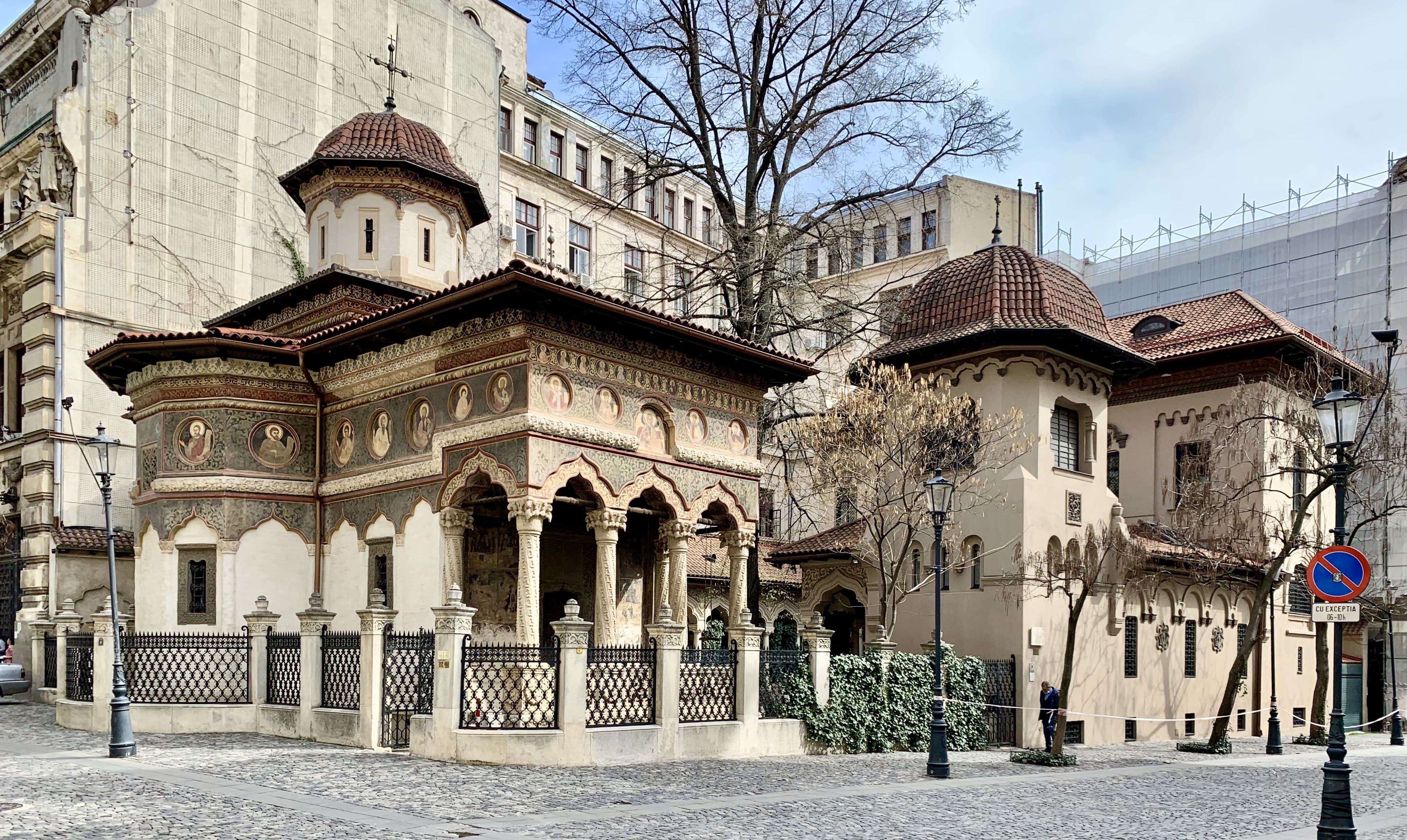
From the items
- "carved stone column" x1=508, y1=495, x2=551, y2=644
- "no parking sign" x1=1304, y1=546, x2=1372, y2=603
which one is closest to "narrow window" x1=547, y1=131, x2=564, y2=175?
"carved stone column" x1=508, y1=495, x2=551, y2=644

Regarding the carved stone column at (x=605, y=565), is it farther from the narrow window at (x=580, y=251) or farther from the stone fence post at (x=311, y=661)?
the narrow window at (x=580, y=251)

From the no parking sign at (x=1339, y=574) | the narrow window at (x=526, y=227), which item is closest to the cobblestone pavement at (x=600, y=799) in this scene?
the no parking sign at (x=1339, y=574)

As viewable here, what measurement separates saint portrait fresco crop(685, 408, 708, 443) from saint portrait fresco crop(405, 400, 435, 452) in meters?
3.94

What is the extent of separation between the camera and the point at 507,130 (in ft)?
133

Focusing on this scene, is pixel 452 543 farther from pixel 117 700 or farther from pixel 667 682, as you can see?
pixel 117 700

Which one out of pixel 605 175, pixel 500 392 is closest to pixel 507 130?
pixel 605 175

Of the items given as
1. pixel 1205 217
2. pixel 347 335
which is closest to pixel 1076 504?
pixel 347 335

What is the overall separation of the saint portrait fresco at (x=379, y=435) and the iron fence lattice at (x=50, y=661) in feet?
26.2

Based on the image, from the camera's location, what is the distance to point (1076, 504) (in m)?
24.9

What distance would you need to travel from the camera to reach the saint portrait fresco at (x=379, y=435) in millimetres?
18953

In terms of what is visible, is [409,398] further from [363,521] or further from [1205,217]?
[1205,217]

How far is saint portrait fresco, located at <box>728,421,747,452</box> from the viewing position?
2014cm

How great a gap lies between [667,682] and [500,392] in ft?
15.0

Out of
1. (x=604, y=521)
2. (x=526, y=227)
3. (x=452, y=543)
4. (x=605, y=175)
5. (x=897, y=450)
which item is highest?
(x=605, y=175)
